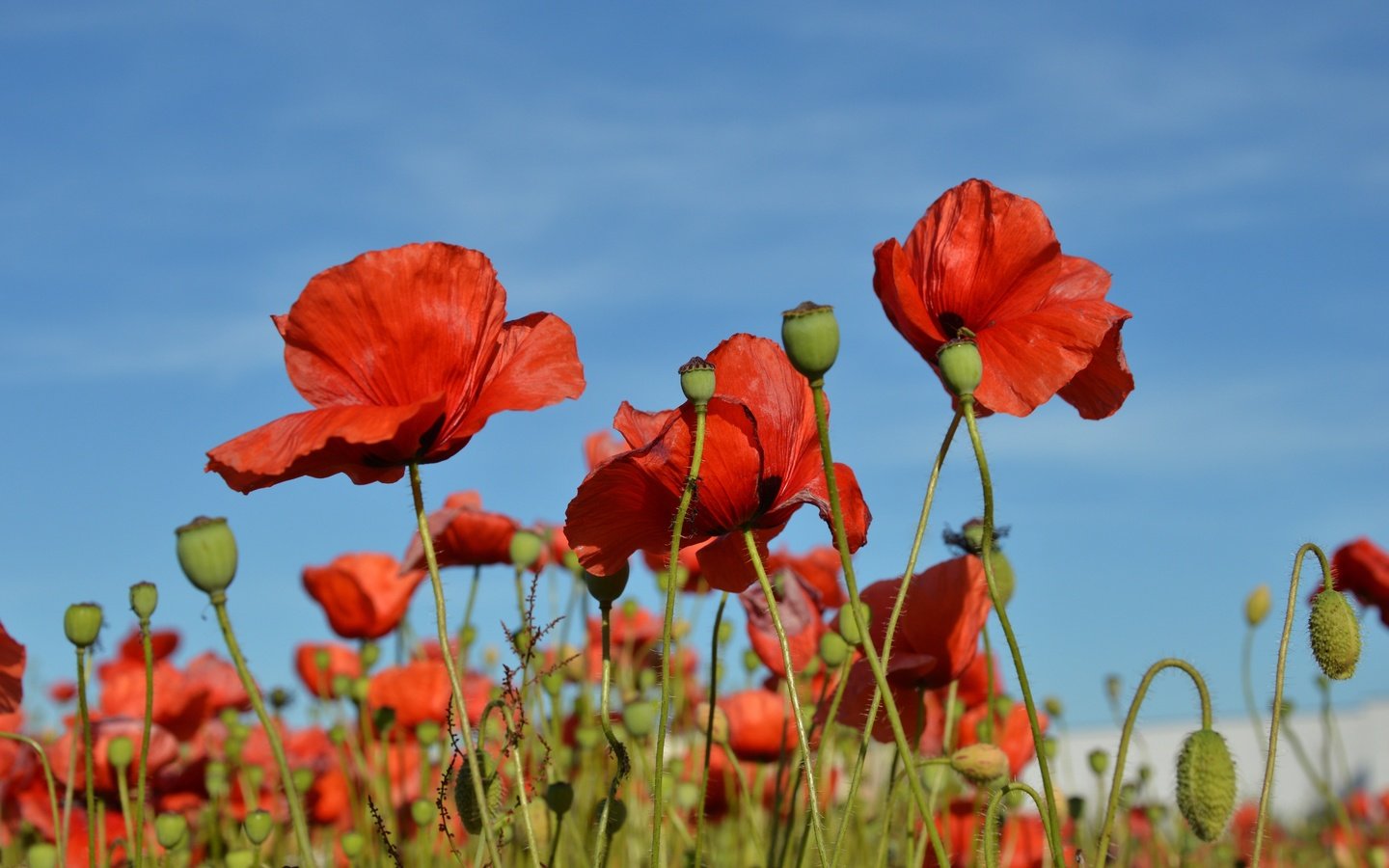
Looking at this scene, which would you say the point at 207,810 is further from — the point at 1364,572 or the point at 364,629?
the point at 1364,572

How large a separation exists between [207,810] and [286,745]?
19.4 inches

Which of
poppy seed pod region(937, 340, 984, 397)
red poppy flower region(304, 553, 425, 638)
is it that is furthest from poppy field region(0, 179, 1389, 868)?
red poppy flower region(304, 553, 425, 638)

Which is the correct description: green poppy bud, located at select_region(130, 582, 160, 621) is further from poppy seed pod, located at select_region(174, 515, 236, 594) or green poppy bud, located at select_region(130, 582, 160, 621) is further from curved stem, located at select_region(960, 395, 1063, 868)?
curved stem, located at select_region(960, 395, 1063, 868)

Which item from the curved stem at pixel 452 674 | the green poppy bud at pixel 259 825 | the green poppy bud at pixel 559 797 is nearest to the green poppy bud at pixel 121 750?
the green poppy bud at pixel 259 825

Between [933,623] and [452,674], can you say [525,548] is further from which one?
[452,674]

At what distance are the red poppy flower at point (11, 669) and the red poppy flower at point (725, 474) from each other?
0.89 metres

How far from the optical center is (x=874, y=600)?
1.89 metres

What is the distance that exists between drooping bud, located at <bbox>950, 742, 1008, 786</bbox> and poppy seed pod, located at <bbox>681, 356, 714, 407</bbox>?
62 cm

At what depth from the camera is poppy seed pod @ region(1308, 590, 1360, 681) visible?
4.69ft

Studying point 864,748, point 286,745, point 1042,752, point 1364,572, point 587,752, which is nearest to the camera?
point 1042,752

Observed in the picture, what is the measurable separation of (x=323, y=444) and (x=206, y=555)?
0.14 m

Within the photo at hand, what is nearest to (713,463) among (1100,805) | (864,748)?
(864,748)

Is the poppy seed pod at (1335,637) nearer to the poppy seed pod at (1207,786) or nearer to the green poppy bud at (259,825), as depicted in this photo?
the poppy seed pod at (1207,786)

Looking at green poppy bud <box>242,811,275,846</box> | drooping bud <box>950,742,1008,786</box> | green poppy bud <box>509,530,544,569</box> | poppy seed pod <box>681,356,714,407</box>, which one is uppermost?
green poppy bud <box>509,530,544,569</box>
